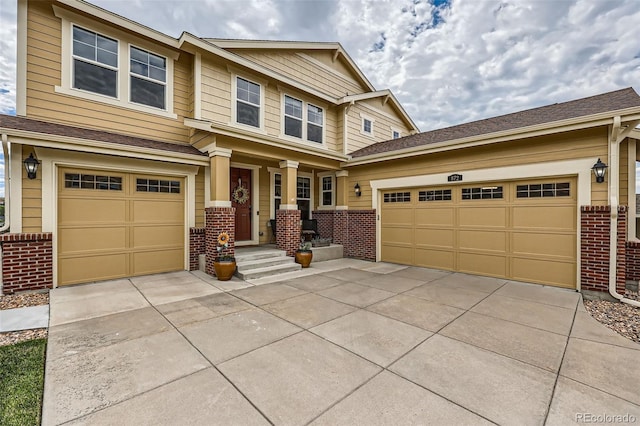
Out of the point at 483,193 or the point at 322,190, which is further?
the point at 322,190

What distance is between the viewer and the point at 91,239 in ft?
19.9

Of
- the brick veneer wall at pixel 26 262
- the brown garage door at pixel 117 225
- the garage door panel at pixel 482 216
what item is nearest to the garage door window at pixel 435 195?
the garage door panel at pixel 482 216

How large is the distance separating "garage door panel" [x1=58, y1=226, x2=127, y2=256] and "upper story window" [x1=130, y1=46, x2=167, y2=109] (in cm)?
327

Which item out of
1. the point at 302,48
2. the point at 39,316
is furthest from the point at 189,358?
the point at 302,48

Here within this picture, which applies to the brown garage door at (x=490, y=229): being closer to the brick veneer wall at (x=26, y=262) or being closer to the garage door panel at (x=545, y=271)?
the garage door panel at (x=545, y=271)

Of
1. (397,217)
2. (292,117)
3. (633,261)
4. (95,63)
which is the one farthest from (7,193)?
(633,261)

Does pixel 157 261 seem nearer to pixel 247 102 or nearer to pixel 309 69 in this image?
pixel 247 102

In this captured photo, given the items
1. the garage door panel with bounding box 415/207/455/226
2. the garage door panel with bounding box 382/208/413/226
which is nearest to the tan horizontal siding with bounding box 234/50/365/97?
the garage door panel with bounding box 382/208/413/226

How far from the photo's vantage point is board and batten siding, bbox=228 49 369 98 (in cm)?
875

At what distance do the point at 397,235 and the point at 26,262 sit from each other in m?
8.81

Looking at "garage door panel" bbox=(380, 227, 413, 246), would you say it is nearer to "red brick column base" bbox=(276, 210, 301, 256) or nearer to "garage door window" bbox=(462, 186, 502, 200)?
"garage door window" bbox=(462, 186, 502, 200)

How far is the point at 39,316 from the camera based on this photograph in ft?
13.7

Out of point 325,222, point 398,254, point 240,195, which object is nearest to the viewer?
point 398,254

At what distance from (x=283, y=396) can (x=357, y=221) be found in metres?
7.45
